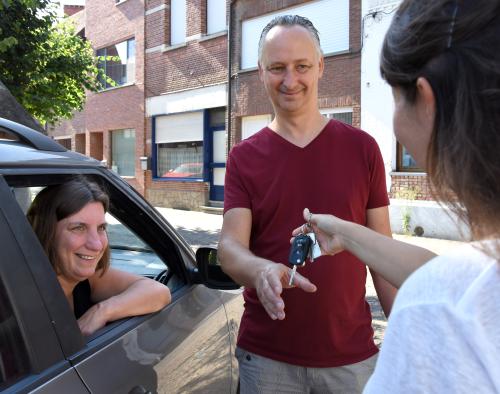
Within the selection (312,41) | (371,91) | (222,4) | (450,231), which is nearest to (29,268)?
(312,41)

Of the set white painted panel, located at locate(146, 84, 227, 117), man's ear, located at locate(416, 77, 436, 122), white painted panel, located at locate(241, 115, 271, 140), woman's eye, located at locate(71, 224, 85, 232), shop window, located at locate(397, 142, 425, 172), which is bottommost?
woman's eye, located at locate(71, 224, 85, 232)

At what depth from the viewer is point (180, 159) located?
53.2 feet

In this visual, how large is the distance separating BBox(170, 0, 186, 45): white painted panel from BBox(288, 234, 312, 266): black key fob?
15036 millimetres

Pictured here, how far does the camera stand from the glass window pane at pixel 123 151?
18.4m

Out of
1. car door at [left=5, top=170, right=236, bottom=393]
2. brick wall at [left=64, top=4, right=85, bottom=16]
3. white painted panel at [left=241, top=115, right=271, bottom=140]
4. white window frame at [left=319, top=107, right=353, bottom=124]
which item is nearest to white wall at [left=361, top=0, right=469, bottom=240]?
white window frame at [left=319, top=107, right=353, bottom=124]

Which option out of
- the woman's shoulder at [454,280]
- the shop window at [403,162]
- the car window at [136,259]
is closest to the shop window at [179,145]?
the shop window at [403,162]

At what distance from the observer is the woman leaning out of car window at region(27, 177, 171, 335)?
71.0 inches

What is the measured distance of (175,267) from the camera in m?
2.40

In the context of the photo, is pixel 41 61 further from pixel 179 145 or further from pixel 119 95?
pixel 119 95

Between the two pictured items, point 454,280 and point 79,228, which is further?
point 79,228

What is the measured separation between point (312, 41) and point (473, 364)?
5.27 feet

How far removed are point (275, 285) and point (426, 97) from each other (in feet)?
2.67

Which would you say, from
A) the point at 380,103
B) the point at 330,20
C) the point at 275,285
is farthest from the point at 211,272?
the point at 330,20

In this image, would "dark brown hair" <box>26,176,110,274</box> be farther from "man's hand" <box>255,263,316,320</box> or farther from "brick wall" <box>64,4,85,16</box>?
"brick wall" <box>64,4,85,16</box>
